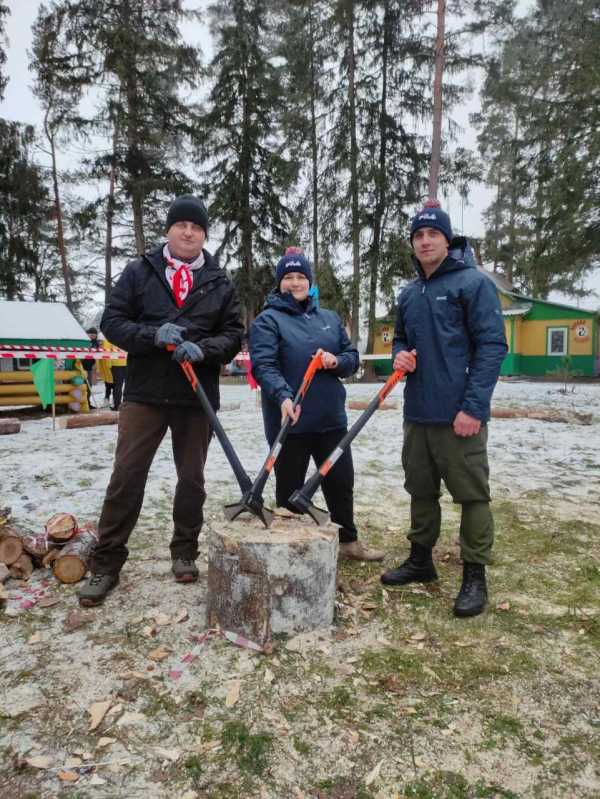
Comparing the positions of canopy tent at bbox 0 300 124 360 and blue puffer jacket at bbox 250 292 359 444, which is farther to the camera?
canopy tent at bbox 0 300 124 360

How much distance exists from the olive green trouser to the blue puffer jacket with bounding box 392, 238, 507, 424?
0.12m

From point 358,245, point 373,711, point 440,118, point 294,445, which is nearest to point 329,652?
point 373,711

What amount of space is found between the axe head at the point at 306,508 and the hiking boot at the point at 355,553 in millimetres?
800

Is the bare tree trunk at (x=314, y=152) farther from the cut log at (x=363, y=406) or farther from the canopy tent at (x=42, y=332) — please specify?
the canopy tent at (x=42, y=332)

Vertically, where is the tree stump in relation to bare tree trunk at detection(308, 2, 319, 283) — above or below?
below

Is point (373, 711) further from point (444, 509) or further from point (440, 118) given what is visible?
point (440, 118)

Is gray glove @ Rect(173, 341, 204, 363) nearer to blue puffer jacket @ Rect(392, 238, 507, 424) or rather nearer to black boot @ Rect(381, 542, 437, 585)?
blue puffer jacket @ Rect(392, 238, 507, 424)

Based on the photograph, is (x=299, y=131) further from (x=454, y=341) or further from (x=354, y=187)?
(x=454, y=341)

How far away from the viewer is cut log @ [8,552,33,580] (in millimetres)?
3146

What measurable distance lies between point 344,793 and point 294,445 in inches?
68.1

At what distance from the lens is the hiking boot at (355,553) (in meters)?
3.44

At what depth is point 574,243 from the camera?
1306 centimetres

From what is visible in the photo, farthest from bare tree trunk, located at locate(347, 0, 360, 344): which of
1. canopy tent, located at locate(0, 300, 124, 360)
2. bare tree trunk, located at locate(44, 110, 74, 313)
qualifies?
bare tree trunk, located at locate(44, 110, 74, 313)

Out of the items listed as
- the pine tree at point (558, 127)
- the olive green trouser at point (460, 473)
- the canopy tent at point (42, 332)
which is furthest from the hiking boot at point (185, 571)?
the pine tree at point (558, 127)
